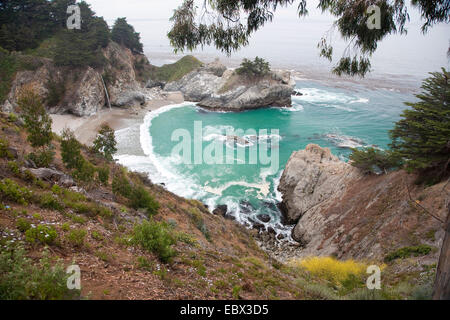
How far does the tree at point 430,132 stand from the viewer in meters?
12.9

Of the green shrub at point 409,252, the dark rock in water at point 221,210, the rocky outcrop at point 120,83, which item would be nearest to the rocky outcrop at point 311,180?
the dark rock in water at point 221,210

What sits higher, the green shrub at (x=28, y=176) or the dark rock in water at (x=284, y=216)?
the green shrub at (x=28, y=176)

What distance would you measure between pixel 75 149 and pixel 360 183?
19776 mm

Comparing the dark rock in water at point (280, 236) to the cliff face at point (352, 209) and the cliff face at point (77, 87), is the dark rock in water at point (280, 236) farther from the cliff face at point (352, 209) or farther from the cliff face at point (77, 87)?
the cliff face at point (77, 87)

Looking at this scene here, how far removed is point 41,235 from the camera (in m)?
5.33

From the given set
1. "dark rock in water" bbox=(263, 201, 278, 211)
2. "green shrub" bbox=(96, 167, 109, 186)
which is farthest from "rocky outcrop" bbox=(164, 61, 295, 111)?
"green shrub" bbox=(96, 167, 109, 186)

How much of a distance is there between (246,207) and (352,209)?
392 inches

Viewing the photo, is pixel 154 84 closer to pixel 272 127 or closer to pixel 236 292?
pixel 272 127

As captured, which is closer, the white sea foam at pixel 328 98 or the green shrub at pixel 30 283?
the green shrub at pixel 30 283

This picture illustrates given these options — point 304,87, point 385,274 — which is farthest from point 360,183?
point 304,87

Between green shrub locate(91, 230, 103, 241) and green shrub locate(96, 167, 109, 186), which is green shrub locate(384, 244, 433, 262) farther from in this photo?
green shrub locate(96, 167, 109, 186)

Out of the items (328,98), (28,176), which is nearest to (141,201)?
(28,176)

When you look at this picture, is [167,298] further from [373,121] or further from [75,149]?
[373,121]

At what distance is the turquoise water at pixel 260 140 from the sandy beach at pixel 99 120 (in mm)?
2901
